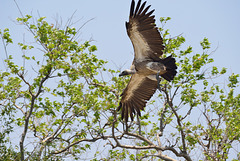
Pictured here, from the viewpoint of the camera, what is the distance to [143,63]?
28.2 feet

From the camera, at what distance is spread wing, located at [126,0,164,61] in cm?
785

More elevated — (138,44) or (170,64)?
(138,44)

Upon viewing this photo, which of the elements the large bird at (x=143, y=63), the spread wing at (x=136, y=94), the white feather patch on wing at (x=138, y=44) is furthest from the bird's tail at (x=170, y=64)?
the spread wing at (x=136, y=94)

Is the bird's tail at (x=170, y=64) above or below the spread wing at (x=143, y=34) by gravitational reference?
below

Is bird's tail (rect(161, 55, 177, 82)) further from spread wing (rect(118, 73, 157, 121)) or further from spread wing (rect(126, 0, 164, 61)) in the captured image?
spread wing (rect(118, 73, 157, 121))

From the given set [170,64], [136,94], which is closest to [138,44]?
[170,64]

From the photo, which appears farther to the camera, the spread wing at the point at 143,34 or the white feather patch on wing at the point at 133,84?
the white feather patch on wing at the point at 133,84

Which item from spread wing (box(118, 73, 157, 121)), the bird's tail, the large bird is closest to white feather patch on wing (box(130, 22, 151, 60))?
the large bird

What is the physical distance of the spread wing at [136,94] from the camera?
9.13 m

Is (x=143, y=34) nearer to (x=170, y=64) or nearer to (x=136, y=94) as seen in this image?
(x=170, y=64)

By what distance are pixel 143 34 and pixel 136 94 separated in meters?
1.90

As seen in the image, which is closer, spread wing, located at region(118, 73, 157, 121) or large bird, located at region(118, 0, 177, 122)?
large bird, located at region(118, 0, 177, 122)

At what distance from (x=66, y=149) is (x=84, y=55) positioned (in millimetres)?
2619

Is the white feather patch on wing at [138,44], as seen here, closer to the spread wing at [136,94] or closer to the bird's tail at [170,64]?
the bird's tail at [170,64]
